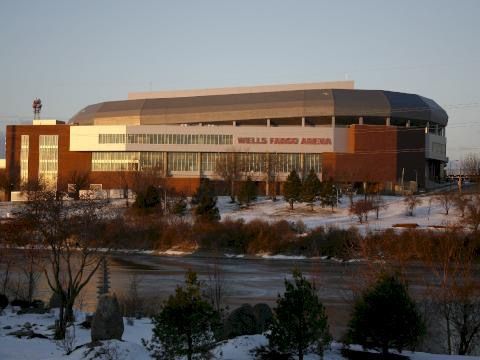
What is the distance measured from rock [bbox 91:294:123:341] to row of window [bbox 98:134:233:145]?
68.0m

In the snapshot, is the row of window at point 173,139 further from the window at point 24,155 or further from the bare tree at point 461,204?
the bare tree at point 461,204

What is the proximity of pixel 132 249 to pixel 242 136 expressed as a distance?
32477 millimetres

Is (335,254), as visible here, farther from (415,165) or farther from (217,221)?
(415,165)

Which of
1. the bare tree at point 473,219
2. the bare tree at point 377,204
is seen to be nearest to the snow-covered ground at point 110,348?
the bare tree at point 473,219

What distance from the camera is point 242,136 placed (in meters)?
81.0

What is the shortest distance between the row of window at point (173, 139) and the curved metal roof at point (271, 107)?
3694 mm

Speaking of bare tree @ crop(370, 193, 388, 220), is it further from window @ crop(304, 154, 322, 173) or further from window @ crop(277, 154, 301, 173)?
window @ crop(277, 154, 301, 173)

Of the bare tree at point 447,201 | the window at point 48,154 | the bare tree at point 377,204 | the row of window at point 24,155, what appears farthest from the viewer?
the row of window at point 24,155

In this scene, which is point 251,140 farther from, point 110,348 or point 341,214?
point 110,348

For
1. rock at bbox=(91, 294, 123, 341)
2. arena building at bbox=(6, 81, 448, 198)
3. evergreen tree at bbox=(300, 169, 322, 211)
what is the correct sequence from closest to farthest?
rock at bbox=(91, 294, 123, 341)
evergreen tree at bbox=(300, 169, 322, 211)
arena building at bbox=(6, 81, 448, 198)

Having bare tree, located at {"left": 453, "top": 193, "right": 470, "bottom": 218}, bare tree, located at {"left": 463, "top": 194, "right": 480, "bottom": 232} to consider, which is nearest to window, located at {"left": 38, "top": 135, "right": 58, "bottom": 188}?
bare tree, located at {"left": 453, "top": 193, "right": 470, "bottom": 218}

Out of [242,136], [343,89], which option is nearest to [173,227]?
[242,136]

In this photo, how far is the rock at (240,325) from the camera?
14109 mm

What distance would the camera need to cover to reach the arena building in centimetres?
7950
